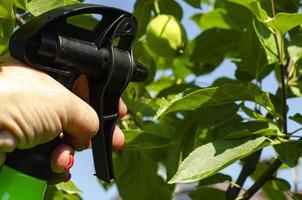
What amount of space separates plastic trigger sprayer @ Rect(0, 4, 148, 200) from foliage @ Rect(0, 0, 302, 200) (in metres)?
0.19

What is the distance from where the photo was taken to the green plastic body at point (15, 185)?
0.54 m

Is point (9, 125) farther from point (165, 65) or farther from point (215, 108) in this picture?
point (165, 65)

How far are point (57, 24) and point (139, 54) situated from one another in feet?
2.44

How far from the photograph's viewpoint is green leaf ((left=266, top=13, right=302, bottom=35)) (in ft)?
2.99

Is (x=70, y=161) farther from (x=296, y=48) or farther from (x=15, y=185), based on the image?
(x=296, y=48)

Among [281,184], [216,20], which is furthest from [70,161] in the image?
[216,20]

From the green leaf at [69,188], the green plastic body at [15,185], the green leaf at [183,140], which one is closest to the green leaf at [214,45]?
the green leaf at [183,140]

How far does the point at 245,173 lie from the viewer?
113 centimetres

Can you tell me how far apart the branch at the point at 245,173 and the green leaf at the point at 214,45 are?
287 mm

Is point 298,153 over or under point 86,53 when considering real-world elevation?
under

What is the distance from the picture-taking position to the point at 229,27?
4.63 feet

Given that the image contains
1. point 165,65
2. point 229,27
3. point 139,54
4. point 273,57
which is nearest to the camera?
point 273,57

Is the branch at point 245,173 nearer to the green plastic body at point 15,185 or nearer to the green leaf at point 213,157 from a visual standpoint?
the green leaf at point 213,157

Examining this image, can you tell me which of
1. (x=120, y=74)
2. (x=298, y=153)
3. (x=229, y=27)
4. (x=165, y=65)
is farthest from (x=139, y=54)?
(x=120, y=74)
